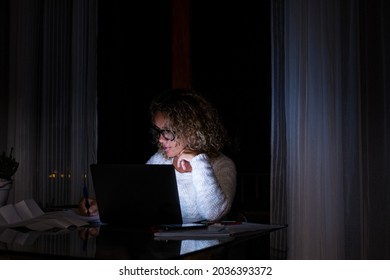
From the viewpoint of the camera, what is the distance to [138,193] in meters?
1.67

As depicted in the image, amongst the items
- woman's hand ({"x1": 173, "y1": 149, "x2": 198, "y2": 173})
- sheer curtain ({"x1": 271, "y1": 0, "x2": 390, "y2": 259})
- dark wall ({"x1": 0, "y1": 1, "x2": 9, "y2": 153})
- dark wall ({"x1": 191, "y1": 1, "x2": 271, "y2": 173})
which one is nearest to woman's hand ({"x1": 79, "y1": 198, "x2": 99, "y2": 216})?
woman's hand ({"x1": 173, "y1": 149, "x2": 198, "y2": 173})

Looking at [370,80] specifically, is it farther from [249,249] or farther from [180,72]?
[249,249]

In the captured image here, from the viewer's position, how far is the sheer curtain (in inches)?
121

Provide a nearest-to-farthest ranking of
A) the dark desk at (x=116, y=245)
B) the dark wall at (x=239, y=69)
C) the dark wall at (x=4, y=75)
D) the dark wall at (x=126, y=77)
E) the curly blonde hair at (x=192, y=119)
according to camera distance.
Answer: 1. the dark desk at (x=116, y=245)
2. the curly blonde hair at (x=192, y=119)
3. the dark wall at (x=239, y=69)
4. the dark wall at (x=126, y=77)
5. the dark wall at (x=4, y=75)

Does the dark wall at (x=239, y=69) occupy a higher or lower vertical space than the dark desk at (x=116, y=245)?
higher

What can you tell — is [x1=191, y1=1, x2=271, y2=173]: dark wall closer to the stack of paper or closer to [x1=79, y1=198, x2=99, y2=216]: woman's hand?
[x1=79, y1=198, x2=99, y2=216]: woman's hand

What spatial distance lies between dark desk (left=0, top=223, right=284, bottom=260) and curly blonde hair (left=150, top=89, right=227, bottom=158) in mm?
742

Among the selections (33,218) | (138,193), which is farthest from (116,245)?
(33,218)

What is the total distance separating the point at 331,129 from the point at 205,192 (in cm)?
142

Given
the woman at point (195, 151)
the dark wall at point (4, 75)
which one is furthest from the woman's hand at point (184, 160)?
the dark wall at point (4, 75)

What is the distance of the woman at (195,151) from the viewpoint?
2.08 meters

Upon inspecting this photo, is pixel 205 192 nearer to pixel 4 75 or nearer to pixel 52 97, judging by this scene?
pixel 52 97

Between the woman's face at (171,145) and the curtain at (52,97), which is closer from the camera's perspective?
the woman's face at (171,145)

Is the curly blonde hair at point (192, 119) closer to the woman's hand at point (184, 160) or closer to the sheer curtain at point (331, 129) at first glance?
the woman's hand at point (184, 160)
